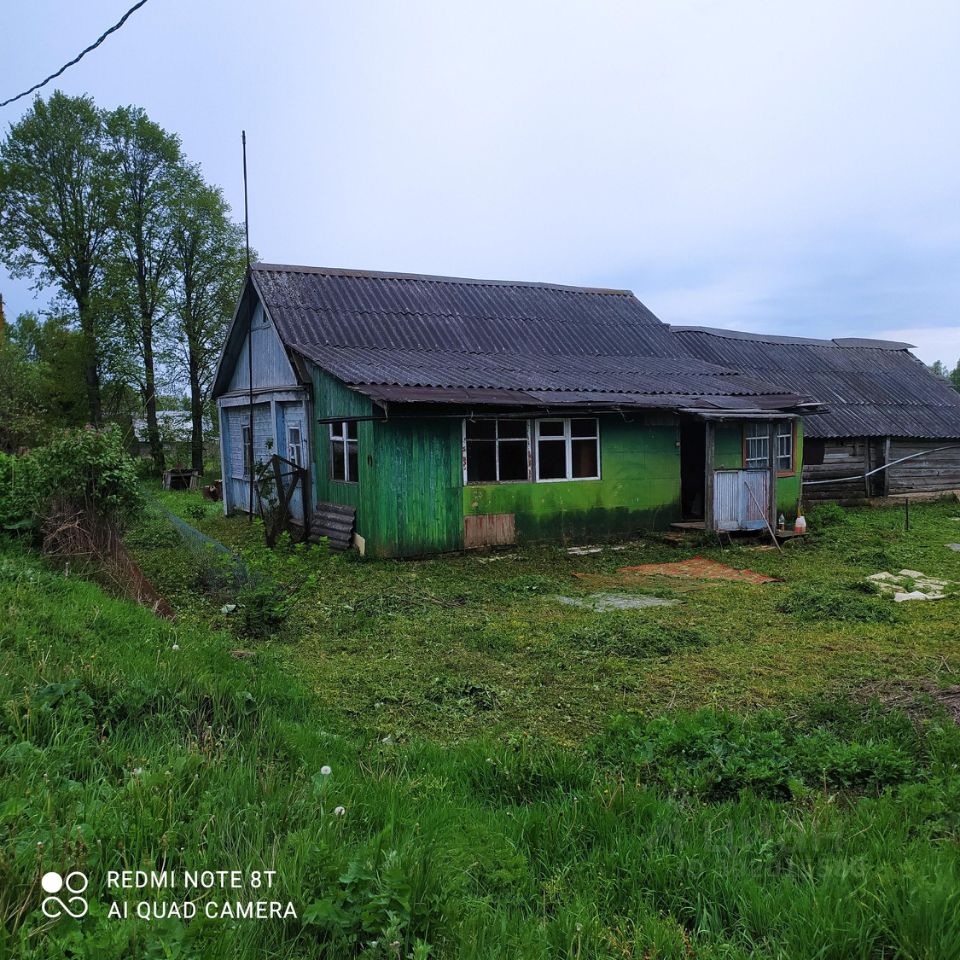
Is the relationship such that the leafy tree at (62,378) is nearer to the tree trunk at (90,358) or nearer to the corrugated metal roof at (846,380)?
the tree trunk at (90,358)

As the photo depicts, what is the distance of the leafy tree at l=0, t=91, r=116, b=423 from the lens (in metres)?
29.2

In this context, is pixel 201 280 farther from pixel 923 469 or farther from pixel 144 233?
pixel 923 469

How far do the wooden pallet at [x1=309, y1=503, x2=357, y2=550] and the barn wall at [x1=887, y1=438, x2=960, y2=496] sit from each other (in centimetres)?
1805

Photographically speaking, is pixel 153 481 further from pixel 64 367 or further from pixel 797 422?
pixel 797 422

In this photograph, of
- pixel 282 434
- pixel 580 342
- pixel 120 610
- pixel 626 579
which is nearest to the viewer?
pixel 120 610

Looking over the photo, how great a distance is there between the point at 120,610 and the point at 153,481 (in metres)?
25.1

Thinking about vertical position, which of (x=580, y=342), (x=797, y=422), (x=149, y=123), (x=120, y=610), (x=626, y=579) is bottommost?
(x=626, y=579)

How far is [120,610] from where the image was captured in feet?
22.7

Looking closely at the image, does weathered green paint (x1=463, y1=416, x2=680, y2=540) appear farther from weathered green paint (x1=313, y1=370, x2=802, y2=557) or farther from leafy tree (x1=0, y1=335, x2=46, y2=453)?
leafy tree (x1=0, y1=335, x2=46, y2=453)

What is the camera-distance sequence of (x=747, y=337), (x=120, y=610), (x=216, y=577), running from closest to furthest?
1. (x=120, y=610)
2. (x=216, y=577)
3. (x=747, y=337)

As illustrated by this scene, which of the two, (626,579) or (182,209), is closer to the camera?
(626,579)

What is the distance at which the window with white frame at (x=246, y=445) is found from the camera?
19188 mm

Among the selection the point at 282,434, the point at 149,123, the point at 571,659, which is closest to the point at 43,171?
the point at 149,123

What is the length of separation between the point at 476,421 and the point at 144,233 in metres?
24.1
